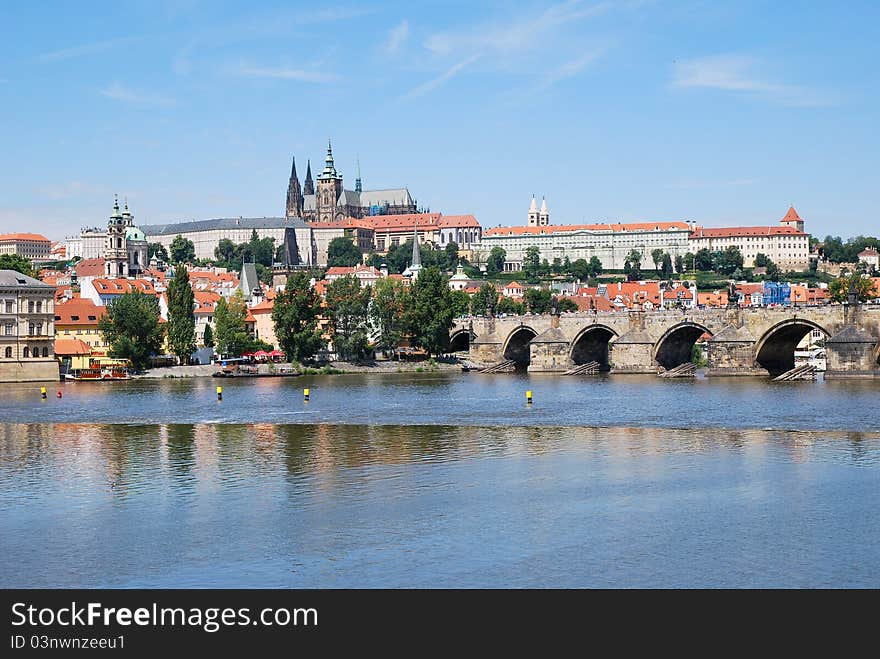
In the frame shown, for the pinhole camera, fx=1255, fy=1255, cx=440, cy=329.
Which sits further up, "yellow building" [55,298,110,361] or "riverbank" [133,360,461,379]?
"yellow building" [55,298,110,361]

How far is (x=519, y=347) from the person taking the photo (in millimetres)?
86438

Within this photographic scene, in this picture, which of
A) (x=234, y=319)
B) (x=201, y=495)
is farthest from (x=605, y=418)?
(x=234, y=319)

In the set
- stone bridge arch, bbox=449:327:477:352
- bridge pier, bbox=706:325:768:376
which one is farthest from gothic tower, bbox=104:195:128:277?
bridge pier, bbox=706:325:768:376

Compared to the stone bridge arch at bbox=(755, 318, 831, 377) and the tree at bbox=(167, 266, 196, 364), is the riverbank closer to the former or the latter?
the tree at bbox=(167, 266, 196, 364)

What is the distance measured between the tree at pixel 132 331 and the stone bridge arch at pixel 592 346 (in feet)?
85.2

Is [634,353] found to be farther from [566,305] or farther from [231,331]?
[566,305]

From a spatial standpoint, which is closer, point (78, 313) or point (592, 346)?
point (592, 346)

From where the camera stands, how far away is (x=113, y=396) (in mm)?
59469

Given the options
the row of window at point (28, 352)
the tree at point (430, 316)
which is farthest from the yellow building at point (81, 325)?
the tree at point (430, 316)

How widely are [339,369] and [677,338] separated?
71.6 ft

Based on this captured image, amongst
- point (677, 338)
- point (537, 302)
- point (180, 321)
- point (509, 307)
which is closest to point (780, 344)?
point (677, 338)

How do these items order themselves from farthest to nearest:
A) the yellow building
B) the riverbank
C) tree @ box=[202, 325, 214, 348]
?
tree @ box=[202, 325, 214, 348]
the yellow building
the riverbank

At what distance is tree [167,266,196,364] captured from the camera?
78.6 metres

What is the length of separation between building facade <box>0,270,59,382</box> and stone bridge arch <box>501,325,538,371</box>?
29.6 meters
